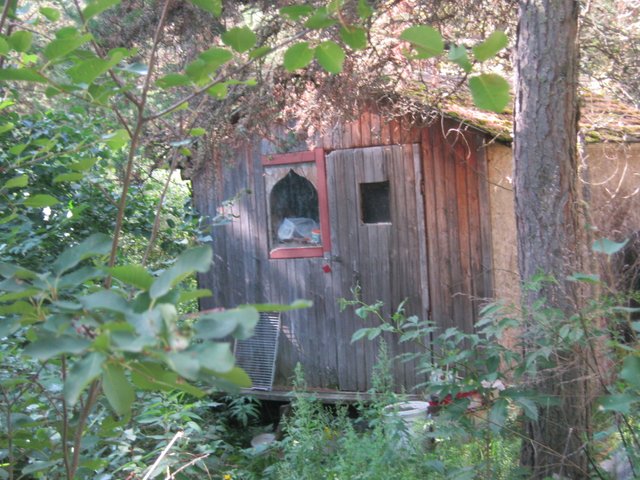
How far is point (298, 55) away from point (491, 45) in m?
0.39

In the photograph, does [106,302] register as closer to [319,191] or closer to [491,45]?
[491,45]

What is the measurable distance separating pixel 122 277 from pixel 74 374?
0.60 feet

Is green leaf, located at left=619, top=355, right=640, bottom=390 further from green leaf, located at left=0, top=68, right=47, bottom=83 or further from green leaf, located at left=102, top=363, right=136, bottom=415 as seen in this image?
green leaf, located at left=0, top=68, right=47, bottom=83

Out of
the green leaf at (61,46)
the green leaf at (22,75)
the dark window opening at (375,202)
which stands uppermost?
the green leaf at (61,46)

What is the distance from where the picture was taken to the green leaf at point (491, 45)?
1232 millimetres

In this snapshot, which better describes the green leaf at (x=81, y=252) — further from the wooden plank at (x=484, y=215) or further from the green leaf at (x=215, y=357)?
the wooden plank at (x=484, y=215)

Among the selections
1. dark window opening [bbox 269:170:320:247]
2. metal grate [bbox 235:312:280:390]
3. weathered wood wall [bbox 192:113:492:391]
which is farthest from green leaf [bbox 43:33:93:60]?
metal grate [bbox 235:312:280:390]

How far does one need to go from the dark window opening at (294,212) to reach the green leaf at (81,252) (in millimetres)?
7184

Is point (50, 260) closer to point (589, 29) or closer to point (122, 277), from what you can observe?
point (122, 277)

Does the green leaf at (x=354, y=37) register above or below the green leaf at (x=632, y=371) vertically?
above

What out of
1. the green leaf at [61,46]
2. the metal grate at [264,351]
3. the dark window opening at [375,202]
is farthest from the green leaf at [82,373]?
the metal grate at [264,351]

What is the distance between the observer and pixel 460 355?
11.2ft

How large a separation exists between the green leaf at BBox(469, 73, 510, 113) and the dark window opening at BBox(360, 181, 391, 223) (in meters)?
6.69

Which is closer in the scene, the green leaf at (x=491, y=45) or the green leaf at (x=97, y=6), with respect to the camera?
the green leaf at (x=491, y=45)
